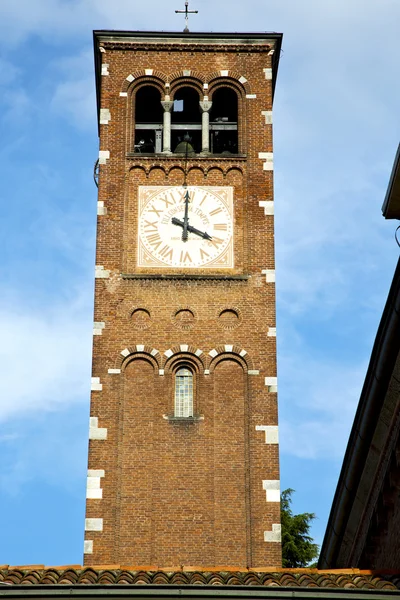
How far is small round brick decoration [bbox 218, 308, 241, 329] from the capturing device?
30.1 metres

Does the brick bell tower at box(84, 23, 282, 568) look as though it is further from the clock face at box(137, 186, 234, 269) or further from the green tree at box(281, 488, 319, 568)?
the green tree at box(281, 488, 319, 568)

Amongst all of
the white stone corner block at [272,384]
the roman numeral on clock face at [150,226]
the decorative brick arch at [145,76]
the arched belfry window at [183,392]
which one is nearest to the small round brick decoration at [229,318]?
the arched belfry window at [183,392]

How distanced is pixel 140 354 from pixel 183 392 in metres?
1.24

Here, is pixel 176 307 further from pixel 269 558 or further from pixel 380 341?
pixel 380 341

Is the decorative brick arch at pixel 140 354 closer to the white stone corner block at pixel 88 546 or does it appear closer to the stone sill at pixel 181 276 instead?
the stone sill at pixel 181 276

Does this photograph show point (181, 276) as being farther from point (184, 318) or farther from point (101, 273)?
point (101, 273)

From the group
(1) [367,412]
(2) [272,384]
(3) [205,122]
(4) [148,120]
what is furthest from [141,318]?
(1) [367,412]

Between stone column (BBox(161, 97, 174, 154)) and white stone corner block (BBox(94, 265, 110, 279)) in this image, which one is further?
stone column (BBox(161, 97, 174, 154))

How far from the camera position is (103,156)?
32.2 m

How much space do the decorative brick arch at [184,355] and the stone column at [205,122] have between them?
526 centimetres

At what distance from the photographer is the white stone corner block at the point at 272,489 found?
28281mm

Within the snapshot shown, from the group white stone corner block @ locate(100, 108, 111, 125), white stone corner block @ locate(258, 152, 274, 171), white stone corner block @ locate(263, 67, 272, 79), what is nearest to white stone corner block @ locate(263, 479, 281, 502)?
white stone corner block @ locate(258, 152, 274, 171)

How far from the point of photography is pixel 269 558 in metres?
27.5

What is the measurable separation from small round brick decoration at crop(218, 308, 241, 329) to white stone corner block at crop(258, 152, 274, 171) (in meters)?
3.89
